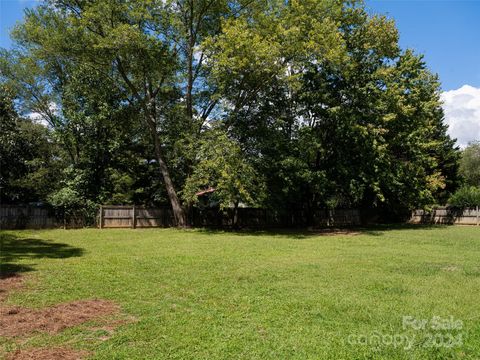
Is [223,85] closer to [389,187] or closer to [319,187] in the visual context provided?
[319,187]

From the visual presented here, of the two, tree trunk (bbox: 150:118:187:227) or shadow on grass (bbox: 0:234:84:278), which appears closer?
shadow on grass (bbox: 0:234:84:278)

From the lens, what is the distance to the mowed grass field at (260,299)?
482 cm

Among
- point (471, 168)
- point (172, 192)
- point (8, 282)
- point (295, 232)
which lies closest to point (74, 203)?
point (172, 192)

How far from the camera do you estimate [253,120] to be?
973 inches

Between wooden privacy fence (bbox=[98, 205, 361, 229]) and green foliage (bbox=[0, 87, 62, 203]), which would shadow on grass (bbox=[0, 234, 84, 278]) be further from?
green foliage (bbox=[0, 87, 62, 203])

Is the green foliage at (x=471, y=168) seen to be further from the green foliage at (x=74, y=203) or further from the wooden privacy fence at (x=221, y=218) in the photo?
the green foliage at (x=74, y=203)

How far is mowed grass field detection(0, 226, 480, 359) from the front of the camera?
4824mm

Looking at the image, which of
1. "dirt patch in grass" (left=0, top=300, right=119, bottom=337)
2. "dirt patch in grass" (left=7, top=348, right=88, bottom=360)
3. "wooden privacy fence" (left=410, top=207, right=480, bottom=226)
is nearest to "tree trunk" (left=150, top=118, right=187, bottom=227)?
"dirt patch in grass" (left=0, top=300, right=119, bottom=337)

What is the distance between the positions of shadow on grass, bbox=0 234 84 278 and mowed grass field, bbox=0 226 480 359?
0.05 metres

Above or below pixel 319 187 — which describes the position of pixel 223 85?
above

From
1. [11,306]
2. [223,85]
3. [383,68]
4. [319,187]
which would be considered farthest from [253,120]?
[11,306]

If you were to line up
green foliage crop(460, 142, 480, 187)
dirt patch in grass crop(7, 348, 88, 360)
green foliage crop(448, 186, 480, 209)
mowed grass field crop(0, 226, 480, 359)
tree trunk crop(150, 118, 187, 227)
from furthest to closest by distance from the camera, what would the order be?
1. green foliage crop(460, 142, 480, 187)
2. green foliage crop(448, 186, 480, 209)
3. tree trunk crop(150, 118, 187, 227)
4. mowed grass field crop(0, 226, 480, 359)
5. dirt patch in grass crop(7, 348, 88, 360)

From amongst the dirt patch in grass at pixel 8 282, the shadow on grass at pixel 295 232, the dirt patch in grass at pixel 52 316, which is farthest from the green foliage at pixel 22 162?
the dirt patch in grass at pixel 52 316

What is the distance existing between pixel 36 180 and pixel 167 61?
35.3 feet
